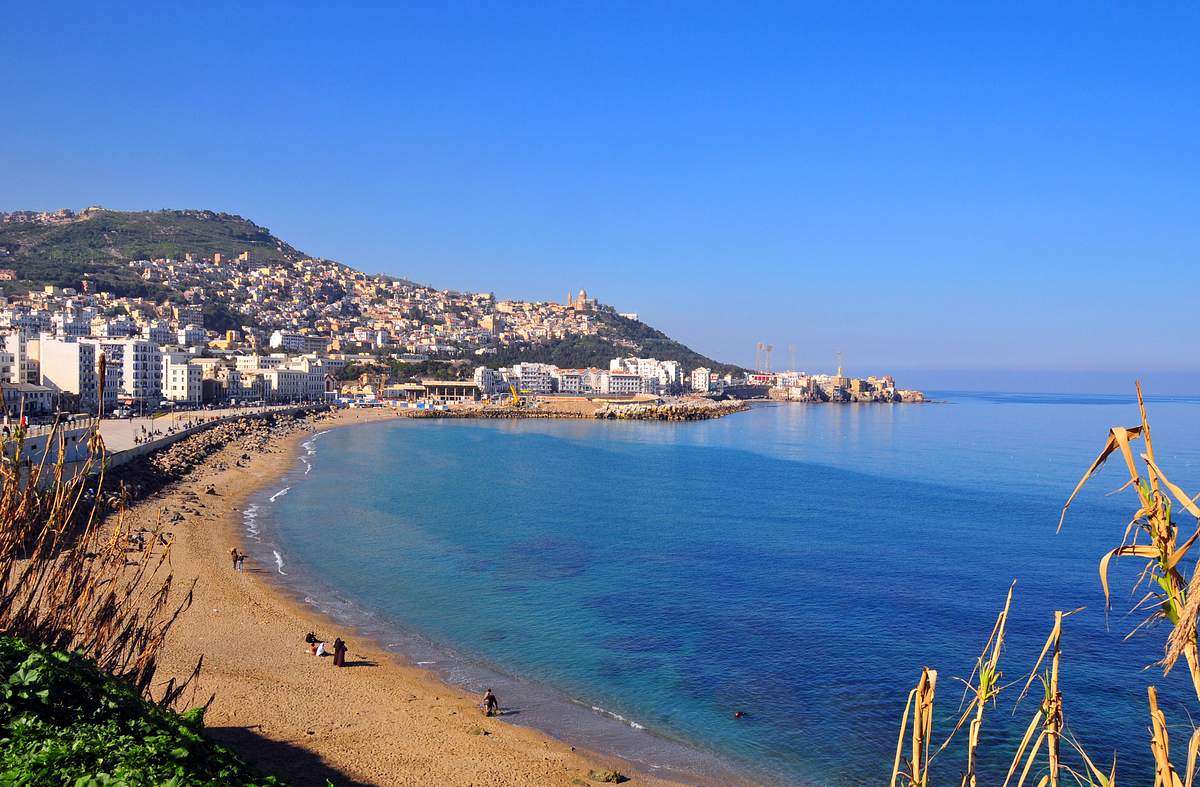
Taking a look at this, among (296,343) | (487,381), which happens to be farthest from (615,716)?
(296,343)

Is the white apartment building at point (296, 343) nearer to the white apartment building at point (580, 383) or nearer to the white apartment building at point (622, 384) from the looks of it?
the white apartment building at point (580, 383)

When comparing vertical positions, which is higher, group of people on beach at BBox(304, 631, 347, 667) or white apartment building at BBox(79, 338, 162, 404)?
white apartment building at BBox(79, 338, 162, 404)

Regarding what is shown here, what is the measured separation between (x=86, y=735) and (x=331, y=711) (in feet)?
19.3

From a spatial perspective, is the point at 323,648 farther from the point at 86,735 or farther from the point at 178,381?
the point at 178,381

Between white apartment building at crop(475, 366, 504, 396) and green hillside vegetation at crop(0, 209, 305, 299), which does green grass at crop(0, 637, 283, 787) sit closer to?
white apartment building at crop(475, 366, 504, 396)

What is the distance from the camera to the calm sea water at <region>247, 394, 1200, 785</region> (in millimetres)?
11516

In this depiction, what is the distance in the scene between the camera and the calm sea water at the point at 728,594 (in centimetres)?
1152

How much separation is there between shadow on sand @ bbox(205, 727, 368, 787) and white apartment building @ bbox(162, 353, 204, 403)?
61.2 meters

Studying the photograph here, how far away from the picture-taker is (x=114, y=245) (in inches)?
6068

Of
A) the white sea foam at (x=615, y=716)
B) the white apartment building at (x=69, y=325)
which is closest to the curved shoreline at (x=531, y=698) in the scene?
the white sea foam at (x=615, y=716)

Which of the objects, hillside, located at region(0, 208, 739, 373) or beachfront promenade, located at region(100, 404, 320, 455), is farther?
hillside, located at region(0, 208, 739, 373)

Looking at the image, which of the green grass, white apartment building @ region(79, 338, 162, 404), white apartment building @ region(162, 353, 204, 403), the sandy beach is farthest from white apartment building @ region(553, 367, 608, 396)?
the green grass

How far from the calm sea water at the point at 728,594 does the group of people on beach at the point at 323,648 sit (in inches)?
48.4

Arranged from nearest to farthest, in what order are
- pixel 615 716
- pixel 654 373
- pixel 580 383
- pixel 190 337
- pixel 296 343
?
pixel 615 716
pixel 190 337
pixel 296 343
pixel 580 383
pixel 654 373
